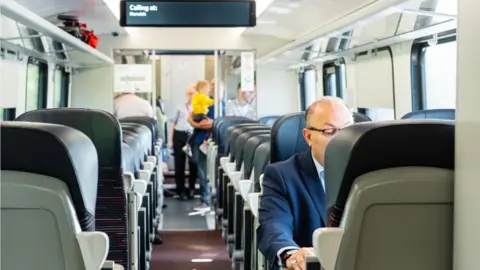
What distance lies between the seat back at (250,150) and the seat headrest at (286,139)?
0.54 meters

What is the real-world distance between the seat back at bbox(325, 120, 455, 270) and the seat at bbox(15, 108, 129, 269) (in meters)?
1.94

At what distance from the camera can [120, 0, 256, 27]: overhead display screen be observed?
6.92m

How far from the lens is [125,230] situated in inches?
141

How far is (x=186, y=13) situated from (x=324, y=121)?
4.34 m

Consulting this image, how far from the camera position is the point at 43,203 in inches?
65.6

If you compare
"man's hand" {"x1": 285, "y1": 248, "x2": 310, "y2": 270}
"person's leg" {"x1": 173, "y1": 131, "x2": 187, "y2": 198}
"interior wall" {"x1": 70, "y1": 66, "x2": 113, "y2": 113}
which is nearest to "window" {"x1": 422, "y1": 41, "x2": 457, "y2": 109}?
"man's hand" {"x1": 285, "y1": 248, "x2": 310, "y2": 270}

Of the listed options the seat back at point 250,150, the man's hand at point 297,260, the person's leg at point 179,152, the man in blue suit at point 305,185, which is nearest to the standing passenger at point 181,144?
the person's leg at point 179,152

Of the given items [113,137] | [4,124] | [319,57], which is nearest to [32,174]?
[4,124]

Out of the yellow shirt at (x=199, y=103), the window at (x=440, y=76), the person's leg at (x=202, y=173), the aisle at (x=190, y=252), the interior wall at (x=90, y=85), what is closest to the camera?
the window at (x=440, y=76)

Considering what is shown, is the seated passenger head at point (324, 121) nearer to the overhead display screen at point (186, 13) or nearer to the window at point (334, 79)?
the overhead display screen at point (186, 13)

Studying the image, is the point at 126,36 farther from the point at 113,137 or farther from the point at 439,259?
the point at 439,259

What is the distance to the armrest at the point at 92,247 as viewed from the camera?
172 centimetres

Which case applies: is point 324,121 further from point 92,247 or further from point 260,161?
point 92,247

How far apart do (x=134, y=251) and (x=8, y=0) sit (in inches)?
61.6
